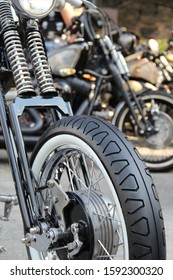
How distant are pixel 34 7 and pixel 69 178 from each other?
70 cm

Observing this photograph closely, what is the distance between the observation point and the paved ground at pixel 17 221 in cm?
295

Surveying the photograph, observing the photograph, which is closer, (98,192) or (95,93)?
(98,192)

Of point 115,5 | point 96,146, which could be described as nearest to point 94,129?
point 96,146

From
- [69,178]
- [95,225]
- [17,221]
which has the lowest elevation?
[17,221]

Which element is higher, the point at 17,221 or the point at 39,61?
the point at 39,61

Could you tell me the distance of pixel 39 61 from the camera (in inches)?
87.8

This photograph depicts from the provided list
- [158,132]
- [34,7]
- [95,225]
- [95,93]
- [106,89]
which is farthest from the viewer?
[106,89]

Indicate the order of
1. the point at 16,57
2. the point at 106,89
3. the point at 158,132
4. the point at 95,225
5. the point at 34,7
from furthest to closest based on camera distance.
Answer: the point at 106,89
the point at 158,132
the point at 16,57
the point at 34,7
the point at 95,225

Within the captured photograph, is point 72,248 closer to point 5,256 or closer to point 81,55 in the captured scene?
point 5,256

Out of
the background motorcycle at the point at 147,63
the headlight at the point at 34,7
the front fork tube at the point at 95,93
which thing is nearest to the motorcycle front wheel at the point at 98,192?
the headlight at the point at 34,7

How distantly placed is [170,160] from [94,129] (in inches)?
121

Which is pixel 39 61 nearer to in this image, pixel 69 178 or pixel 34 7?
pixel 34 7

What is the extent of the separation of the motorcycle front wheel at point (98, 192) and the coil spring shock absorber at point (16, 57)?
0.22 meters

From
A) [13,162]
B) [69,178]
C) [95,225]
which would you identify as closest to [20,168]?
[13,162]
